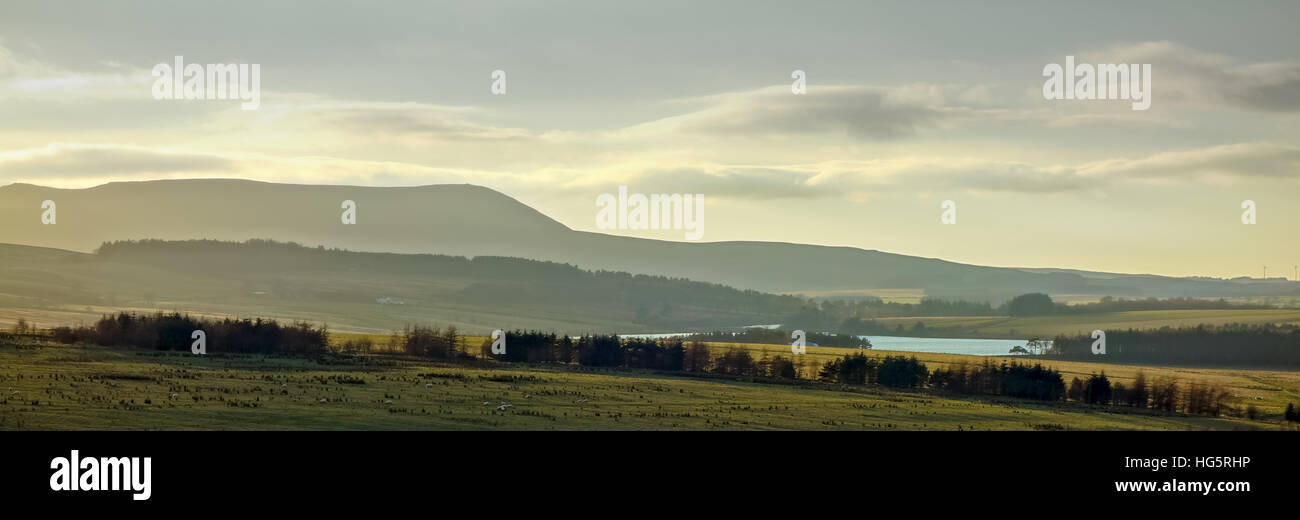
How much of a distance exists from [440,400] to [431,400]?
72 cm

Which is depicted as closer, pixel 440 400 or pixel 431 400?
pixel 431 400

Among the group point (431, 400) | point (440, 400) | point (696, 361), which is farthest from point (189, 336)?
point (440, 400)

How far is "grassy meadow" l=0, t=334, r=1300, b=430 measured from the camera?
67375 millimetres

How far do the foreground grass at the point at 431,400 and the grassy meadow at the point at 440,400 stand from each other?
16 cm

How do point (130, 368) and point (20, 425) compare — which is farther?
point (130, 368)

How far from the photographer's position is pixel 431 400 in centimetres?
8575

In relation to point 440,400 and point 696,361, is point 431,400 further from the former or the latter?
point 696,361

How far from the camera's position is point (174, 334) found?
466ft

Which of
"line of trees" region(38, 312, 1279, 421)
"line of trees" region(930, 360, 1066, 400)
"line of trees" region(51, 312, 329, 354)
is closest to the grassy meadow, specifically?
"line of trees" region(930, 360, 1066, 400)

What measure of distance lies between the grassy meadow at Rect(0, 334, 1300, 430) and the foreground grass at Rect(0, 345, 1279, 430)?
0.52 feet

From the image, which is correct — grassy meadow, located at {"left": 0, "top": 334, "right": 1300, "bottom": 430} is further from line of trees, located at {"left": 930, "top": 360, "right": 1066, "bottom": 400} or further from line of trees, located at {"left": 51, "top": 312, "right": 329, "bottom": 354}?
line of trees, located at {"left": 51, "top": 312, "right": 329, "bottom": 354}
